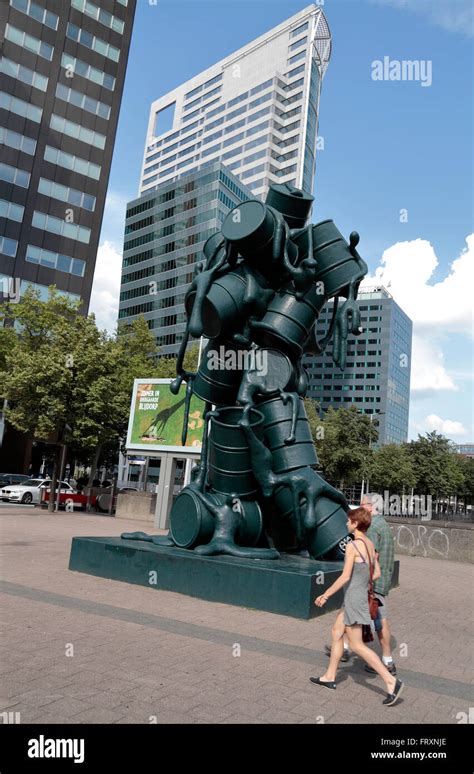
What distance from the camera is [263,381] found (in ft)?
31.6

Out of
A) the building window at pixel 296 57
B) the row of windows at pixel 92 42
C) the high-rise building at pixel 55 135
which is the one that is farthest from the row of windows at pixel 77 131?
the building window at pixel 296 57

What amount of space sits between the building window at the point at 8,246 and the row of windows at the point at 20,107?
33.0ft

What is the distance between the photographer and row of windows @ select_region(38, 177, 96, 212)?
158 feet

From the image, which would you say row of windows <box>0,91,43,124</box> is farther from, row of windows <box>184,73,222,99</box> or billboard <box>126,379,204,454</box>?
row of windows <box>184,73,222,99</box>

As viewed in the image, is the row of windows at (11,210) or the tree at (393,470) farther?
the tree at (393,470)

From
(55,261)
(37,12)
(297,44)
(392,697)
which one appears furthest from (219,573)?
(297,44)

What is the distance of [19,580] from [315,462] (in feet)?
15.6

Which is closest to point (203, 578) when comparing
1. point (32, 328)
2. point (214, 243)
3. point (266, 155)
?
point (214, 243)

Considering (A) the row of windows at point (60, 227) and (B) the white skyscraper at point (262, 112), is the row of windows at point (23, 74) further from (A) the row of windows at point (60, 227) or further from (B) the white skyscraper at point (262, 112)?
(B) the white skyscraper at point (262, 112)

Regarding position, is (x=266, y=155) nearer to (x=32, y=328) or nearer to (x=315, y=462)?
(x=32, y=328)

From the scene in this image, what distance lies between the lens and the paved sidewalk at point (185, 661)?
14.3 ft

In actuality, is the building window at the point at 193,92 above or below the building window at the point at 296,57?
above

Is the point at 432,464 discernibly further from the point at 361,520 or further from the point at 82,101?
the point at 361,520

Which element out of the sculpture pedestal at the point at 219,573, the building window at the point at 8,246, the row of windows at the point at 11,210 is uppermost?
the row of windows at the point at 11,210
